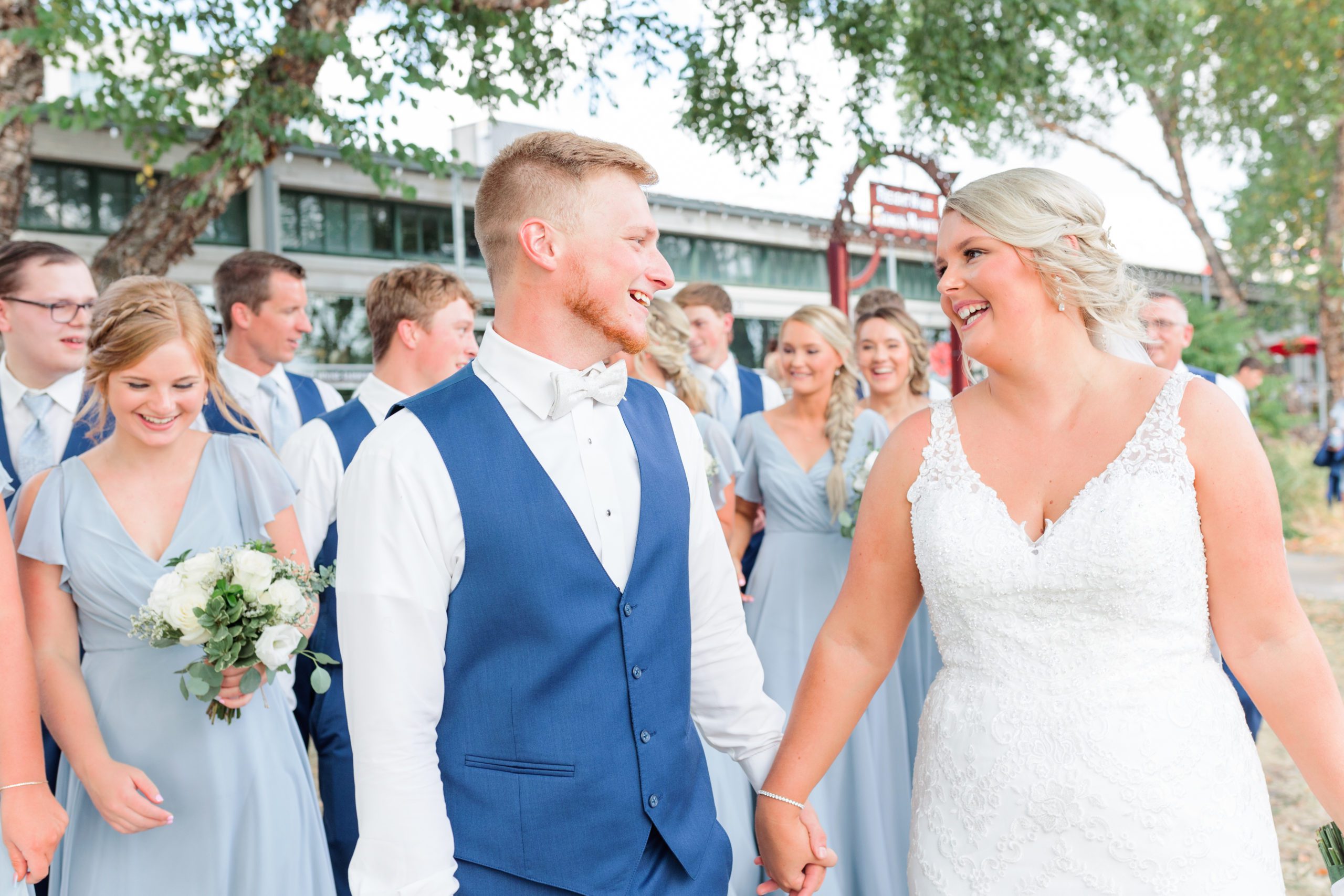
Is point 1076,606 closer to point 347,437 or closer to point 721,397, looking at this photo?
point 347,437

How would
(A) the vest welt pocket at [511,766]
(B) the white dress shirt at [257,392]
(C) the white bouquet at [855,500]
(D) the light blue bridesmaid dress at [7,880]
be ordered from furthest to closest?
(B) the white dress shirt at [257,392] < (C) the white bouquet at [855,500] < (D) the light blue bridesmaid dress at [7,880] < (A) the vest welt pocket at [511,766]

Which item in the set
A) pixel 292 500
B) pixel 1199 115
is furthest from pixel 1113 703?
pixel 1199 115

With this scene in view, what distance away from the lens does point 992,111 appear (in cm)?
946

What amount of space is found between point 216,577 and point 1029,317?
211 cm

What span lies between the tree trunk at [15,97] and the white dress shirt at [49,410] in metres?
4.07

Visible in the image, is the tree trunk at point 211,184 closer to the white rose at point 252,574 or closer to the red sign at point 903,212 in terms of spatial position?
the white rose at point 252,574

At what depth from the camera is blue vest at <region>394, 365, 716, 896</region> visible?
1.93 meters

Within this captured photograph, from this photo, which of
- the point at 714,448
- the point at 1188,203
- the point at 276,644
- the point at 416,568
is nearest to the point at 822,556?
the point at 714,448

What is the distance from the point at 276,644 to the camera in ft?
9.27

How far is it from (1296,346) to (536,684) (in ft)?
76.5

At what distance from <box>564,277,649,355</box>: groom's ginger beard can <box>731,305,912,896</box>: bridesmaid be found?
9.62 feet

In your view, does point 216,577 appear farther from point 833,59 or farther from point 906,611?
point 833,59

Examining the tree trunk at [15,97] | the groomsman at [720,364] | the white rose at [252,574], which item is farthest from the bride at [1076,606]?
the tree trunk at [15,97]

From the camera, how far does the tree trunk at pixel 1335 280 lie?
17.4 metres
